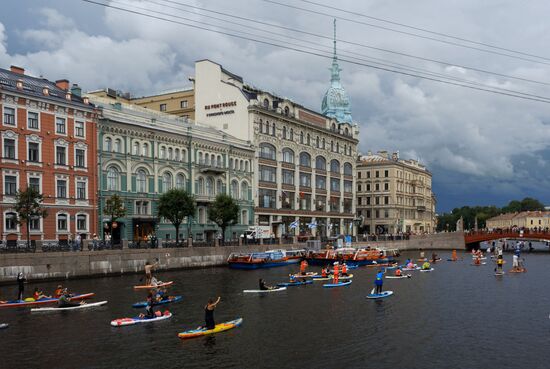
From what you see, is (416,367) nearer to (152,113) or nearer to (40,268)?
(40,268)

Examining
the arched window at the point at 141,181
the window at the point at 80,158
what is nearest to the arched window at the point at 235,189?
Result: the arched window at the point at 141,181

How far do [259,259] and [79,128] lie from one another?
24.7 m

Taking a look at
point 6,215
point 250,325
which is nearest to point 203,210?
point 6,215

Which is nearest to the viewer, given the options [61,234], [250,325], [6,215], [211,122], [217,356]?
[217,356]

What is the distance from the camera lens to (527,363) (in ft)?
80.9

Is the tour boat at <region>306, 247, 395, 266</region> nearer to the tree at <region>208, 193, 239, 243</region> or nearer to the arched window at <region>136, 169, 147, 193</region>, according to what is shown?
the tree at <region>208, 193, 239, 243</region>

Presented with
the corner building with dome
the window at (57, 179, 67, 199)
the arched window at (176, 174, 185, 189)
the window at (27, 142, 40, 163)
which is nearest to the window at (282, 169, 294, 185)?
the corner building with dome

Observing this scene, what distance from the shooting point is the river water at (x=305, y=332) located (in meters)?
25.1

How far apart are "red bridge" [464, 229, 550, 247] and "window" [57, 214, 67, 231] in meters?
81.5

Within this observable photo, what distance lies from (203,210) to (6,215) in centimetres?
2933

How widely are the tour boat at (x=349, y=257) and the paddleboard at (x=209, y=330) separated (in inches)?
1681

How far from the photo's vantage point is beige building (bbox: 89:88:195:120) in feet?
329

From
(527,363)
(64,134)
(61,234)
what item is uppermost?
(64,134)

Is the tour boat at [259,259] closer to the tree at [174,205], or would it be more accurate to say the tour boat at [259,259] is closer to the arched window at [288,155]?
the tree at [174,205]
